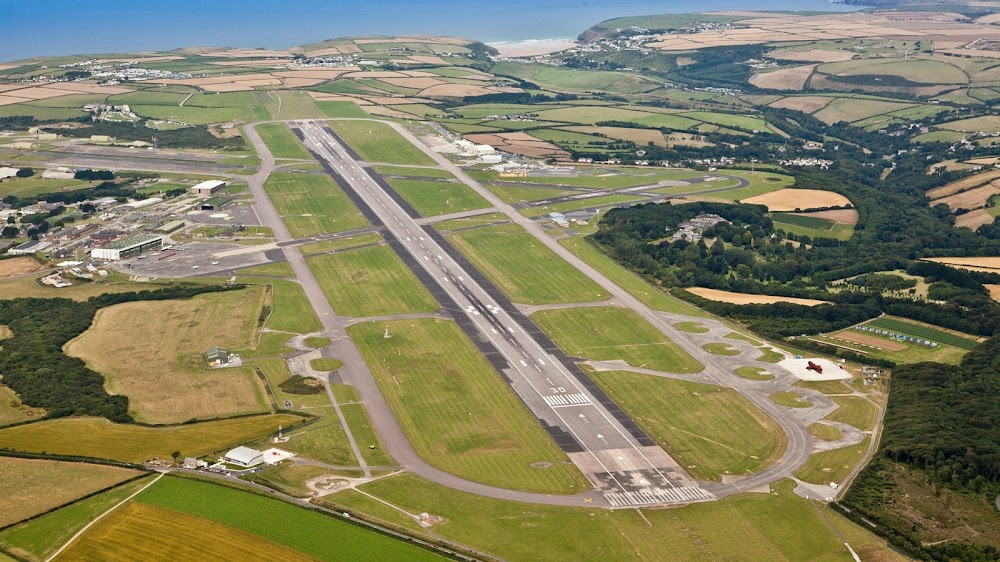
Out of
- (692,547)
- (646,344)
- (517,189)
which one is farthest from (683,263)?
(692,547)

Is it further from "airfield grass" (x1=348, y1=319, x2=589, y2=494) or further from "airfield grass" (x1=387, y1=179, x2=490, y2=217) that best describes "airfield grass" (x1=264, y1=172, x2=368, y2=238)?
"airfield grass" (x1=348, y1=319, x2=589, y2=494)

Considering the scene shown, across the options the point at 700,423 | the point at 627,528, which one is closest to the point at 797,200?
the point at 700,423

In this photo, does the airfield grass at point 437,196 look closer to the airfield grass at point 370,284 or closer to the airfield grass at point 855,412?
the airfield grass at point 370,284

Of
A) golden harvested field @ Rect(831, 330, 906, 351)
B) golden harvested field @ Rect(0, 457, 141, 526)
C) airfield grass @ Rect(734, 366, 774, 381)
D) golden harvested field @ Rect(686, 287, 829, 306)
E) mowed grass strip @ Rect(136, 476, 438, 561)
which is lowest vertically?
airfield grass @ Rect(734, 366, 774, 381)

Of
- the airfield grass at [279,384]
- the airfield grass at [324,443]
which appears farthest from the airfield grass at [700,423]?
the airfield grass at [279,384]

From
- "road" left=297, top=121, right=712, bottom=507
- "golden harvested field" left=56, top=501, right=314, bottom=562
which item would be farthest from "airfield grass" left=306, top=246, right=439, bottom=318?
"golden harvested field" left=56, top=501, right=314, bottom=562
